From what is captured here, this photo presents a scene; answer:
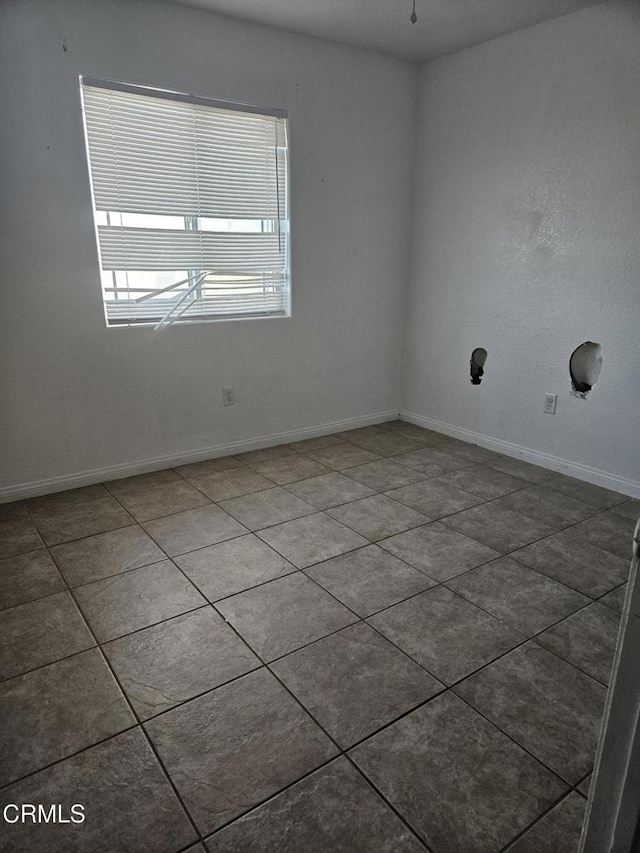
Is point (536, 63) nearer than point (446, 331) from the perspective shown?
Yes

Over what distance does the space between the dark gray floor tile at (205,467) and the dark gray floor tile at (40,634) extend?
49.4 inches

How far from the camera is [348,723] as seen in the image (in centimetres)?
150

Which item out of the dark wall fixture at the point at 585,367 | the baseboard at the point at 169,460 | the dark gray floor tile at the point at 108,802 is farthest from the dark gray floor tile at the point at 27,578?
the dark wall fixture at the point at 585,367

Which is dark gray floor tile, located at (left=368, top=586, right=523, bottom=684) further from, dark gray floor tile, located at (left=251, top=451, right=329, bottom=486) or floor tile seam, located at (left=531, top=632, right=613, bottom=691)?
dark gray floor tile, located at (left=251, top=451, right=329, bottom=486)

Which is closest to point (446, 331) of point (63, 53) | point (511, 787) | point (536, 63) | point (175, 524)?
point (536, 63)

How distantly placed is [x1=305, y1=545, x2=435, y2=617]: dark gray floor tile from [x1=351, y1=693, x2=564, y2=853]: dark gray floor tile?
51cm

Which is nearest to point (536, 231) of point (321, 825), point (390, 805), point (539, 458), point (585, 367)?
point (585, 367)

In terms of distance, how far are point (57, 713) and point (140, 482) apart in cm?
169

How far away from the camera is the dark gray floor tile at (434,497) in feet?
9.13

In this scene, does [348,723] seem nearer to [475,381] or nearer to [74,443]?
[74,443]

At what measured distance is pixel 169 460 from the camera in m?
3.32

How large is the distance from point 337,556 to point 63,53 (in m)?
2.63

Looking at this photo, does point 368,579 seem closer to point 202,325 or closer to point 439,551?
point 439,551

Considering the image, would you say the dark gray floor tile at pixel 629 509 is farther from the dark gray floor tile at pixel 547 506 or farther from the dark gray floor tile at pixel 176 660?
the dark gray floor tile at pixel 176 660
